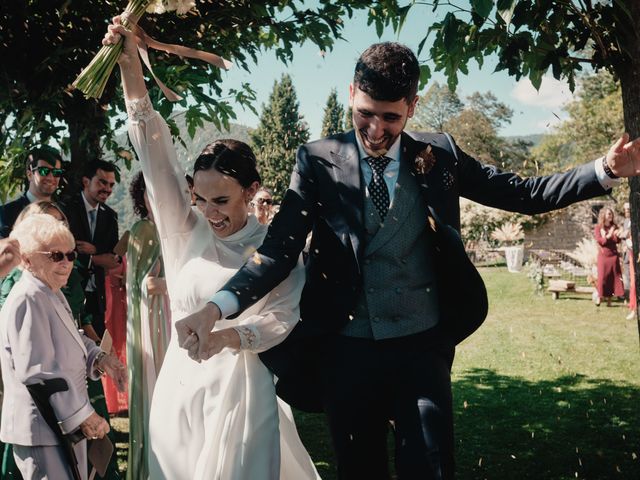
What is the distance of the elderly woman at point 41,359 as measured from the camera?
330 cm

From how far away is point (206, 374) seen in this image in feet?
10.4

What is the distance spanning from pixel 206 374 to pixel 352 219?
1.07 m

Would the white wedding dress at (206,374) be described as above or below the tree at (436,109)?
below

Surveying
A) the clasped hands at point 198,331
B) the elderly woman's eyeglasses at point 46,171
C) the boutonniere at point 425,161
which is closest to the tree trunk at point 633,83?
the boutonniere at point 425,161

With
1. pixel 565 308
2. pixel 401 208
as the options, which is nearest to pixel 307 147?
pixel 401 208

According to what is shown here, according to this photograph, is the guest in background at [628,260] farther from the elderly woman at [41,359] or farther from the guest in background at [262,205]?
the elderly woman at [41,359]

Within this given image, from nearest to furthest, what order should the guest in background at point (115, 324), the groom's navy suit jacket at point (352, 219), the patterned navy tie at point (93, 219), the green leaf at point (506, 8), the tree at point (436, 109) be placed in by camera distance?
the groom's navy suit jacket at point (352, 219) < the green leaf at point (506, 8) < the patterned navy tie at point (93, 219) < the guest in background at point (115, 324) < the tree at point (436, 109)

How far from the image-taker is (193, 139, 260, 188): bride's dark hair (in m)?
3.28

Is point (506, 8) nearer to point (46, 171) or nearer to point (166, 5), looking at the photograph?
point (166, 5)

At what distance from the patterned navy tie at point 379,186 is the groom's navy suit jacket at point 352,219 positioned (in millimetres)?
55

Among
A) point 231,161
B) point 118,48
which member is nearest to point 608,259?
point 231,161

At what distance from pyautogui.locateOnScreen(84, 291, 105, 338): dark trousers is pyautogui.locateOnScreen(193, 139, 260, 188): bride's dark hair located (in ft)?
12.9

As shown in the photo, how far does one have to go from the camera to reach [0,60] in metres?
6.24

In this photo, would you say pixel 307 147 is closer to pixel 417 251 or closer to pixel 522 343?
pixel 417 251
